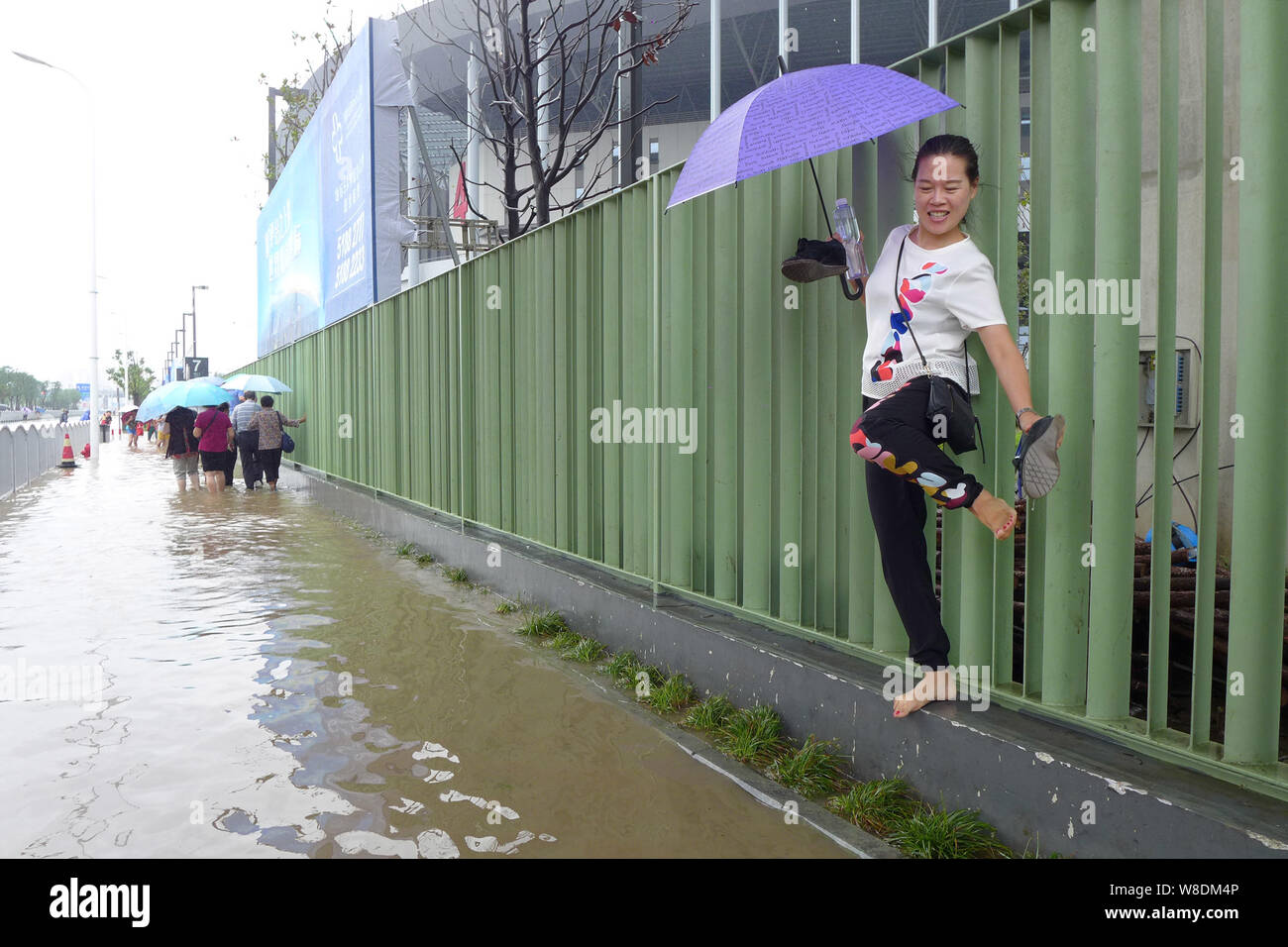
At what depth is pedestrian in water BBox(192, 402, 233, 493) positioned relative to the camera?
17359 millimetres

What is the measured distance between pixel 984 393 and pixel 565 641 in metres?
3.17

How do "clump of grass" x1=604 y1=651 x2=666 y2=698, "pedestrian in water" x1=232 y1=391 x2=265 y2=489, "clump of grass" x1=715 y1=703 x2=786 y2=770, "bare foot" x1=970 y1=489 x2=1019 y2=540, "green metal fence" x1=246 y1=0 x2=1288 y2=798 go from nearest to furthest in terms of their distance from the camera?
"green metal fence" x1=246 y1=0 x2=1288 y2=798
"bare foot" x1=970 y1=489 x2=1019 y2=540
"clump of grass" x1=715 y1=703 x2=786 y2=770
"clump of grass" x1=604 y1=651 x2=666 y2=698
"pedestrian in water" x1=232 y1=391 x2=265 y2=489

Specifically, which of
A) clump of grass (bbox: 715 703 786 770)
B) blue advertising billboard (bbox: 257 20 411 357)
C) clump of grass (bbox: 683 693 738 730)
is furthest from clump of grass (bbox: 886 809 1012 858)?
blue advertising billboard (bbox: 257 20 411 357)

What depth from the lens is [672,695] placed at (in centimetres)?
489

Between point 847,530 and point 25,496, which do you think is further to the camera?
point 25,496

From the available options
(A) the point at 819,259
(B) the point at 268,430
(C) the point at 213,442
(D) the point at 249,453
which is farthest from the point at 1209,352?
(D) the point at 249,453

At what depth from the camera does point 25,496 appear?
1798 cm

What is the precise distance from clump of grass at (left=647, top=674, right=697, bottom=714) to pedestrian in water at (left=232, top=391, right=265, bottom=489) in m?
14.5

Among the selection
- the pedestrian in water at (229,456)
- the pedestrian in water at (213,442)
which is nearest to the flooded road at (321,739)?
the pedestrian in water at (213,442)

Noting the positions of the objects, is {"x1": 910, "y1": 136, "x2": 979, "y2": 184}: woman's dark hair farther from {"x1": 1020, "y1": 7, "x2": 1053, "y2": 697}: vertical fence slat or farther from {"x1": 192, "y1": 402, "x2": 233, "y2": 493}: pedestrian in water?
{"x1": 192, "y1": 402, "x2": 233, "y2": 493}: pedestrian in water
